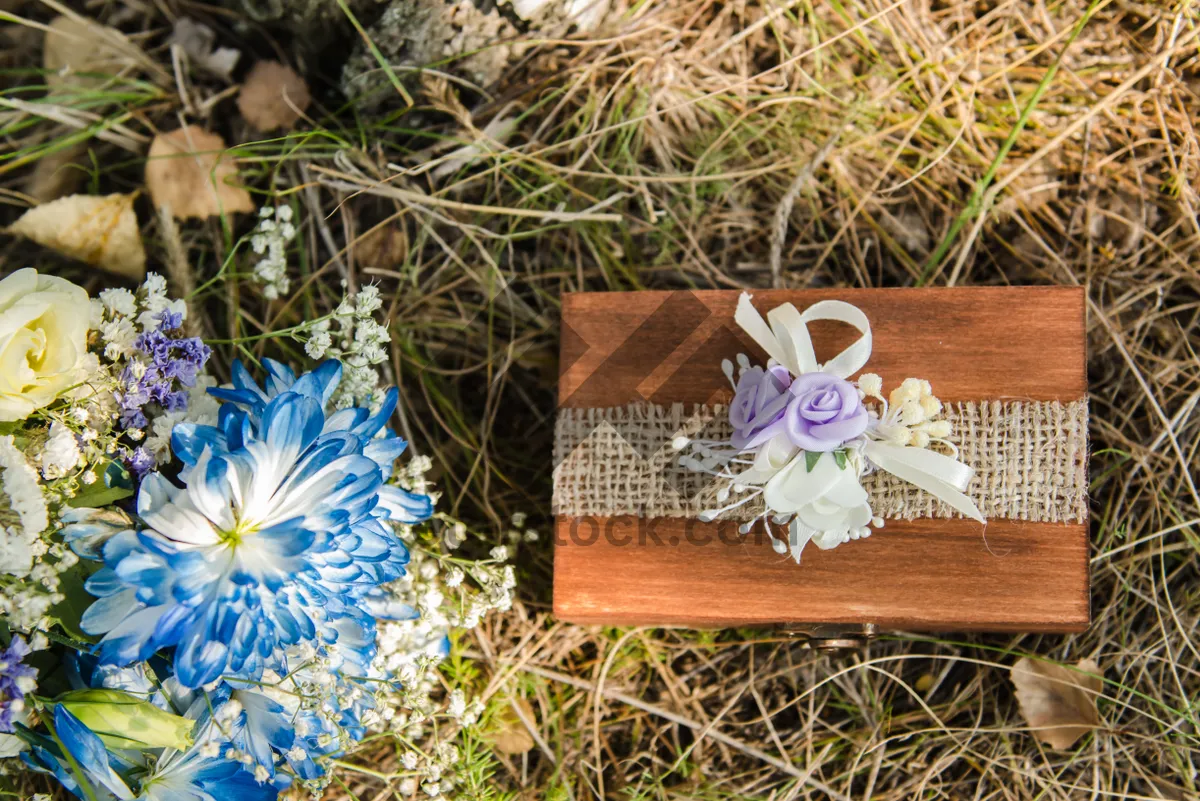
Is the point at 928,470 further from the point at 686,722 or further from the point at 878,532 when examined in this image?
the point at 686,722

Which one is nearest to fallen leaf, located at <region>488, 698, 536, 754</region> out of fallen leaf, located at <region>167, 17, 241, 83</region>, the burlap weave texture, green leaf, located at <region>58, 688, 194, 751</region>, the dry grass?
the dry grass

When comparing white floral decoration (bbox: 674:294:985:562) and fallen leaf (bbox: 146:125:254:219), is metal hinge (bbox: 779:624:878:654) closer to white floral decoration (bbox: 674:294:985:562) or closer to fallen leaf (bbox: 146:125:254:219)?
white floral decoration (bbox: 674:294:985:562)

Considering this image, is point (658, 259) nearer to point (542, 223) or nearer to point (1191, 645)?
point (542, 223)

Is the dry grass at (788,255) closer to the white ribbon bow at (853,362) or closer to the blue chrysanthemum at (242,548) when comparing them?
the white ribbon bow at (853,362)

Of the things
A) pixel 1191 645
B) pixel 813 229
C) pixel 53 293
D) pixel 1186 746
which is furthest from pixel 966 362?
pixel 53 293

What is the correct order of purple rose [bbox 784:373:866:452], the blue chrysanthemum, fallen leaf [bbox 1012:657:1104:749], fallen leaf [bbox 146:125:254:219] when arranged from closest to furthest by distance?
the blue chrysanthemum < purple rose [bbox 784:373:866:452] < fallen leaf [bbox 1012:657:1104:749] < fallen leaf [bbox 146:125:254:219]

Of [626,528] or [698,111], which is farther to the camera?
[698,111]

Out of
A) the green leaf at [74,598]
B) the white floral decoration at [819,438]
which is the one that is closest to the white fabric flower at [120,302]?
the green leaf at [74,598]

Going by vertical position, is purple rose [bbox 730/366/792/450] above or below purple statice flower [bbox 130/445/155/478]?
below
